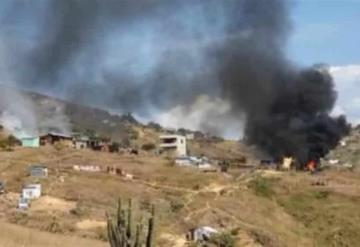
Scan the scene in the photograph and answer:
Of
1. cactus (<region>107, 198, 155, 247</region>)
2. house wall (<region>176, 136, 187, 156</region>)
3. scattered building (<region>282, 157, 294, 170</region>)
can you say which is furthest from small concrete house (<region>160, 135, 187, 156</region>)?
cactus (<region>107, 198, 155, 247</region>)

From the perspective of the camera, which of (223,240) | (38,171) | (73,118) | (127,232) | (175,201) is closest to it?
(127,232)

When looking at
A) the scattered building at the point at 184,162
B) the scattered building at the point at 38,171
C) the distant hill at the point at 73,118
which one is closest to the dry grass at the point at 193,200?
the scattered building at the point at 38,171

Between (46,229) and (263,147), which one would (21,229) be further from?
(263,147)

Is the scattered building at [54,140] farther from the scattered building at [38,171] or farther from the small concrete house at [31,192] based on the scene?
the small concrete house at [31,192]

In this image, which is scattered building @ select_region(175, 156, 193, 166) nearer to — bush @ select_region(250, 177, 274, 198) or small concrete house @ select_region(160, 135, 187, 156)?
bush @ select_region(250, 177, 274, 198)

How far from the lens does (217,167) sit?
249 feet

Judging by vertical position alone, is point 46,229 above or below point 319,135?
below

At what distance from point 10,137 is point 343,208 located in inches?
1550

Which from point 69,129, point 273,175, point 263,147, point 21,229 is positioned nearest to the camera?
point 21,229

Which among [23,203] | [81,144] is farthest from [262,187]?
[81,144]

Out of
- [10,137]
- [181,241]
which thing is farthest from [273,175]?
[10,137]

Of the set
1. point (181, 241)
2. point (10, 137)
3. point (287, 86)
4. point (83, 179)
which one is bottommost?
point (181, 241)

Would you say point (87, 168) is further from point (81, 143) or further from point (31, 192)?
point (81, 143)

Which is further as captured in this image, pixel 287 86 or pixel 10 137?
pixel 287 86
